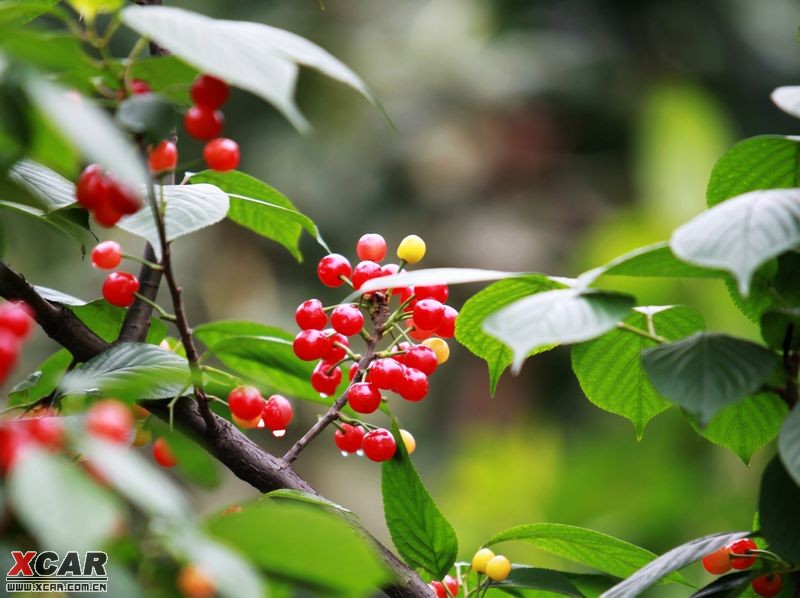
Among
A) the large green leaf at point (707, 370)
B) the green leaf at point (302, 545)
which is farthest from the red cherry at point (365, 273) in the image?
the green leaf at point (302, 545)

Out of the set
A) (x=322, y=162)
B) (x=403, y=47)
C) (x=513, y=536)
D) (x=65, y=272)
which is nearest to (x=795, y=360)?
(x=513, y=536)

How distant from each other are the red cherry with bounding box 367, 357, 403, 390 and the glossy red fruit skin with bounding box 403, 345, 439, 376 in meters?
0.02

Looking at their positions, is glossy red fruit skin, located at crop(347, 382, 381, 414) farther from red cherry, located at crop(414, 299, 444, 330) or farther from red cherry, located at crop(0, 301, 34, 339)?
red cherry, located at crop(0, 301, 34, 339)

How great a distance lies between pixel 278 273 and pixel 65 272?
2.94 ft

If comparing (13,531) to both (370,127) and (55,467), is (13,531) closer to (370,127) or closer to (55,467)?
(55,467)

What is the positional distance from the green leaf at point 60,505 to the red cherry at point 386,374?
0.33 metres

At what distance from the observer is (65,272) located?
376 cm

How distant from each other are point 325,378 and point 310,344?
0.14 feet

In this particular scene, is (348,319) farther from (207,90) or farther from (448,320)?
(207,90)

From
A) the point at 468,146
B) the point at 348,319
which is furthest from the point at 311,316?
the point at 468,146

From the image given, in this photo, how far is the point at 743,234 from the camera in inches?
17.0

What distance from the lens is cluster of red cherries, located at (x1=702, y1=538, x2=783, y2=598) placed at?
565mm

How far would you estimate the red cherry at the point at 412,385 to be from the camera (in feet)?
2.06

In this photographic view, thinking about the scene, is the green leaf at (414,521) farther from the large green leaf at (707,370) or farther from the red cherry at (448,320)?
the large green leaf at (707,370)
